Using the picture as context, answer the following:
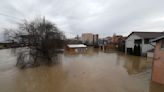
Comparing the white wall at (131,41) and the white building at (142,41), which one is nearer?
the white building at (142,41)

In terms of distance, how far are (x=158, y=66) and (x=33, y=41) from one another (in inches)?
500

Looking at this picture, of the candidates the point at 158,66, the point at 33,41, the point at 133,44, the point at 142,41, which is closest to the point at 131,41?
the point at 133,44

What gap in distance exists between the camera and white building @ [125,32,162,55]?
21.1m

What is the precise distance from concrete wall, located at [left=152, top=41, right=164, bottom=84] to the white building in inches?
471

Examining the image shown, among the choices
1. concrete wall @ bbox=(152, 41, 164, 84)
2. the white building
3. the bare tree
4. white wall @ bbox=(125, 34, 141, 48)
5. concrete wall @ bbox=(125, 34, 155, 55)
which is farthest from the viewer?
white wall @ bbox=(125, 34, 141, 48)

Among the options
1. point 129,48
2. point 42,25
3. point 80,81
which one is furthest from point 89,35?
point 80,81

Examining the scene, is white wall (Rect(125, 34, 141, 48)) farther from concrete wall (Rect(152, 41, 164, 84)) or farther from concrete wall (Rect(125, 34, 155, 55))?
concrete wall (Rect(152, 41, 164, 84))

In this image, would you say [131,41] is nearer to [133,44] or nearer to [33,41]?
[133,44]

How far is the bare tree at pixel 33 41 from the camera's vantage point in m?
Answer: 14.3

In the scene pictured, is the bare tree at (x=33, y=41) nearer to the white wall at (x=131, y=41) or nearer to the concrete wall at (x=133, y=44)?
the concrete wall at (x=133, y=44)

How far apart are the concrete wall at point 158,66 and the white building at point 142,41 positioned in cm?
1195

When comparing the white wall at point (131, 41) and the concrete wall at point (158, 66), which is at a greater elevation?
the white wall at point (131, 41)

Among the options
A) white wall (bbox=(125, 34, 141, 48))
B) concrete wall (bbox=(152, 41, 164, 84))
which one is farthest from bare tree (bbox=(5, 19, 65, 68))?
white wall (bbox=(125, 34, 141, 48))

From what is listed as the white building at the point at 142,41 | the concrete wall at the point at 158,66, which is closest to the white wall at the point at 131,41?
the white building at the point at 142,41
